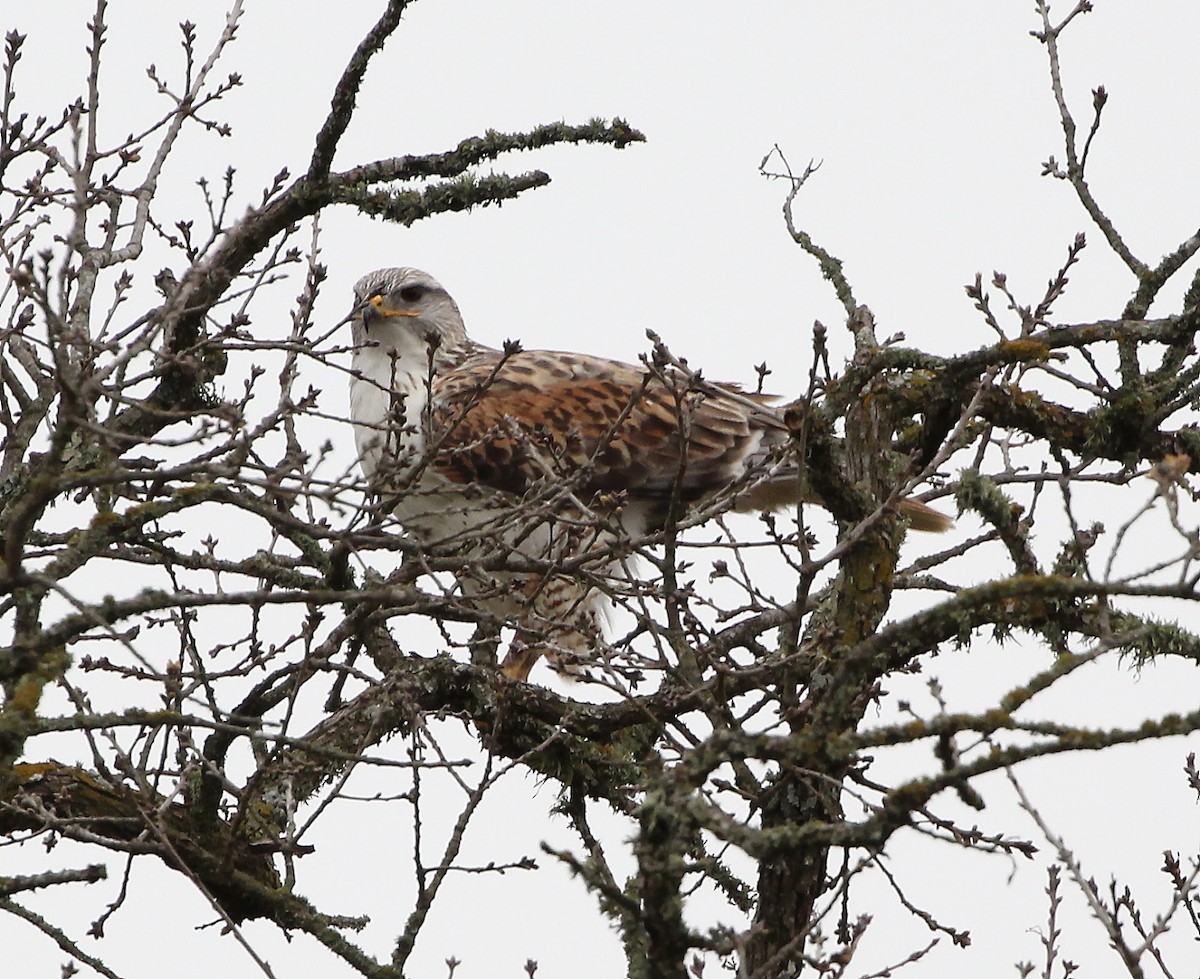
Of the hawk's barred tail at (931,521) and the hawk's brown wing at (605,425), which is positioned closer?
the hawk's brown wing at (605,425)

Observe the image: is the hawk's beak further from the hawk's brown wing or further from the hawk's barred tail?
the hawk's barred tail

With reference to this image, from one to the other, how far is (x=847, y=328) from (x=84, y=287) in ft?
6.52

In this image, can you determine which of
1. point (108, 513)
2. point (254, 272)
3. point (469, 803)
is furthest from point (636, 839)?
point (254, 272)

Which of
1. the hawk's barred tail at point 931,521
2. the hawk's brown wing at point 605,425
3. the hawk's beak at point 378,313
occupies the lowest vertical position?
the hawk's barred tail at point 931,521

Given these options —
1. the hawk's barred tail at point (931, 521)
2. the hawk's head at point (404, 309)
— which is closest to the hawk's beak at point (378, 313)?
the hawk's head at point (404, 309)

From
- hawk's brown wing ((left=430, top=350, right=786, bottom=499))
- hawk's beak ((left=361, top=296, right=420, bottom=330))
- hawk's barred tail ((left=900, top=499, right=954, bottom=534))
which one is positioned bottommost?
hawk's barred tail ((left=900, top=499, right=954, bottom=534))

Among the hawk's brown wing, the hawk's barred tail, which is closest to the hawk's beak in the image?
the hawk's brown wing

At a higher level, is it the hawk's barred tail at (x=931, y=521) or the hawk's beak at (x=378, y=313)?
the hawk's beak at (x=378, y=313)

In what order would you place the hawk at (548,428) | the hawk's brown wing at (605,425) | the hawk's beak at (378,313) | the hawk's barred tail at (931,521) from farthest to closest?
1. the hawk's beak at (378,313)
2. the hawk's barred tail at (931,521)
3. the hawk's brown wing at (605,425)
4. the hawk at (548,428)

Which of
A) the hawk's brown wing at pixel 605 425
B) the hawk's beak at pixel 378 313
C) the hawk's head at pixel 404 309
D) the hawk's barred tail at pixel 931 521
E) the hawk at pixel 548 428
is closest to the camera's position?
the hawk at pixel 548 428

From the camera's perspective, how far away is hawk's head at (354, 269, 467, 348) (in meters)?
7.67

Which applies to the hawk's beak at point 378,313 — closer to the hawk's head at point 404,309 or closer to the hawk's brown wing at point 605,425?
the hawk's head at point 404,309

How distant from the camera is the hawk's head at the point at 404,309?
25.2 feet

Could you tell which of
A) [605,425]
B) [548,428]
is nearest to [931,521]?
[605,425]
